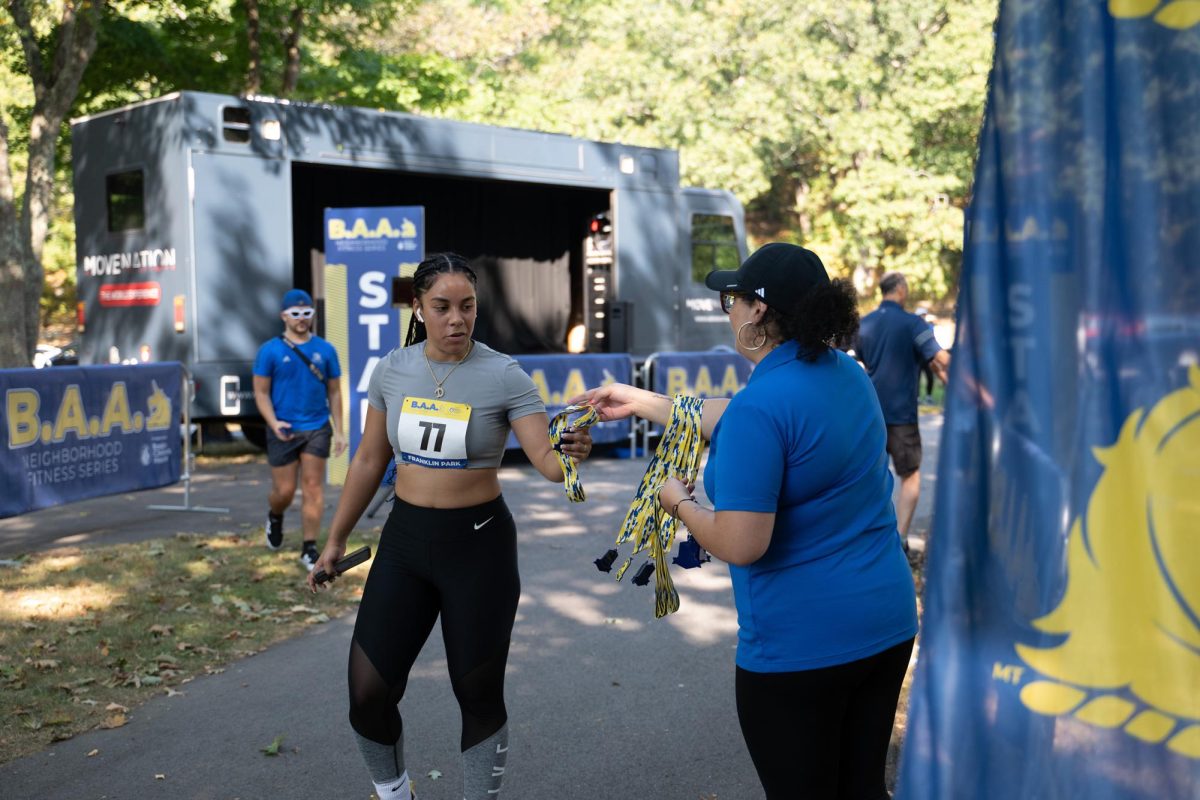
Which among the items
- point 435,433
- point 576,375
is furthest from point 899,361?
point 576,375

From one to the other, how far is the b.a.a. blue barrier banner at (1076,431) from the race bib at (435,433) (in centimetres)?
213

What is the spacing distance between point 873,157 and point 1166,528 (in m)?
32.1

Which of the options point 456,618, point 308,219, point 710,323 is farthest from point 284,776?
point 710,323

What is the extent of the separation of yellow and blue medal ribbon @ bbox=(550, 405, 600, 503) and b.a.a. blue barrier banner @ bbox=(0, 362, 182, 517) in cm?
605

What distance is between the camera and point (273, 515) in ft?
29.4

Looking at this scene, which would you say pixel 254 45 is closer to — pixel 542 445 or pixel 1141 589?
pixel 542 445

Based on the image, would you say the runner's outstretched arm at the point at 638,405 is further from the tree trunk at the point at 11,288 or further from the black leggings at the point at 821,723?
the tree trunk at the point at 11,288

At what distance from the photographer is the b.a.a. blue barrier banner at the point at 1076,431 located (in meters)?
1.84

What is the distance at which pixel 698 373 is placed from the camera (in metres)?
16.0

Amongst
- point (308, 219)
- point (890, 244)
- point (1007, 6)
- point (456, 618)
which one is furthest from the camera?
point (890, 244)

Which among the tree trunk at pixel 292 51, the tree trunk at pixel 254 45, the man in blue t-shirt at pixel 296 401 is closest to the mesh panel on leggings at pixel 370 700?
the man in blue t-shirt at pixel 296 401

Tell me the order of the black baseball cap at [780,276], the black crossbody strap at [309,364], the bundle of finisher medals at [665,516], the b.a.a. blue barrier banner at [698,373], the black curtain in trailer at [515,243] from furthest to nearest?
1. the black curtain in trailer at [515,243]
2. the b.a.a. blue barrier banner at [698,373]
3. the black crossbody strap at [309,364]
4. the bundle of finisher medals at [665,516]
5. the black baseball cap at [780,276]

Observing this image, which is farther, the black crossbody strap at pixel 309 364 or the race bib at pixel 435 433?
the black crossbody strap at pixel 309 364

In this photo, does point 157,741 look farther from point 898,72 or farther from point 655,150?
point 898,72
